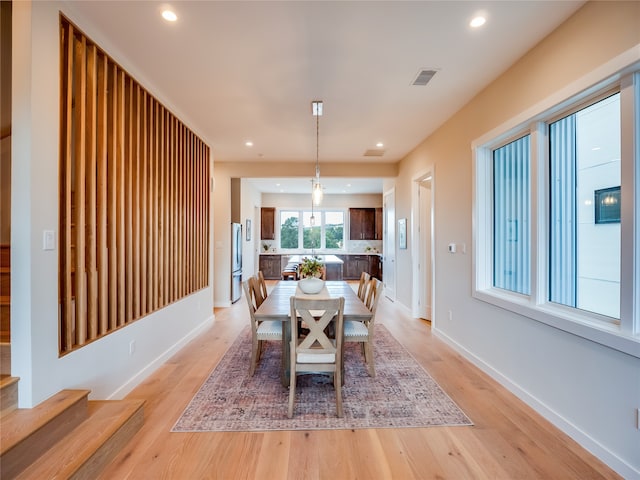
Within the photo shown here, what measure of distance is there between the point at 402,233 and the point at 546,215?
340cm

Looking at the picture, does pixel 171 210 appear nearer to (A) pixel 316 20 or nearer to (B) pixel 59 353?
(B) pixel 59 353

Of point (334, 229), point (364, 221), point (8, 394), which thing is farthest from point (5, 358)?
point (364, 221)

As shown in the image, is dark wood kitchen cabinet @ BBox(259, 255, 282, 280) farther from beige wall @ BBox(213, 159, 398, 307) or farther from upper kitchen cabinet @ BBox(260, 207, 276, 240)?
beige wall @ BBox(213, 159, 398, 307)

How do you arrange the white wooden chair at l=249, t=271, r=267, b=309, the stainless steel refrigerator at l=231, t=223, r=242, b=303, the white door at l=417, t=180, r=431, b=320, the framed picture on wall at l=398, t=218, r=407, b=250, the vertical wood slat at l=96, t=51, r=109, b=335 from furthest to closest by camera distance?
the stainless steel refrigerator at l=231, t=223, r=242, b=303 → the framed picture on wall at l=398, t=218, r=407, b=250 → the white door at l=417, t=180, r=431, b=320 → the white wooden chair at l=249, t=271, r=267, b=309 → the vertical wood slat at l=96, t=51, r=109, b=335

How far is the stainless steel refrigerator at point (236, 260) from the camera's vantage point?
239 inches

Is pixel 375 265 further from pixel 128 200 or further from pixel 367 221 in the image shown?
pixel 128 200

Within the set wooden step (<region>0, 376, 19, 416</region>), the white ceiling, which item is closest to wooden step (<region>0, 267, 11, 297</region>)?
wooden step (<region>0, 376, 19, 416</region>)

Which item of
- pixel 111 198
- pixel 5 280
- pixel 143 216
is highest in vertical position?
pixel 111 198

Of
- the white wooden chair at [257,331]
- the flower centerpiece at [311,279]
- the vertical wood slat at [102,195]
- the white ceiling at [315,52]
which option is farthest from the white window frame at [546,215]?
the vertical wood slat at [102,195]

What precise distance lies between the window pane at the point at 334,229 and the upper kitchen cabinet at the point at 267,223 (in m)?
1.76

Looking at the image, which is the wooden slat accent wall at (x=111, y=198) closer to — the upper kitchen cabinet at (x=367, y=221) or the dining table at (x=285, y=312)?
the dining table at (x=285, y=312)

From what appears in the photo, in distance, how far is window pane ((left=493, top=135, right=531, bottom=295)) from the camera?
2709mm

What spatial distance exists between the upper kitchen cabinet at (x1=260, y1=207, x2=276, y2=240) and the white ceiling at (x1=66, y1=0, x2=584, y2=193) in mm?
6098

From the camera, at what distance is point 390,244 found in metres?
6.84
